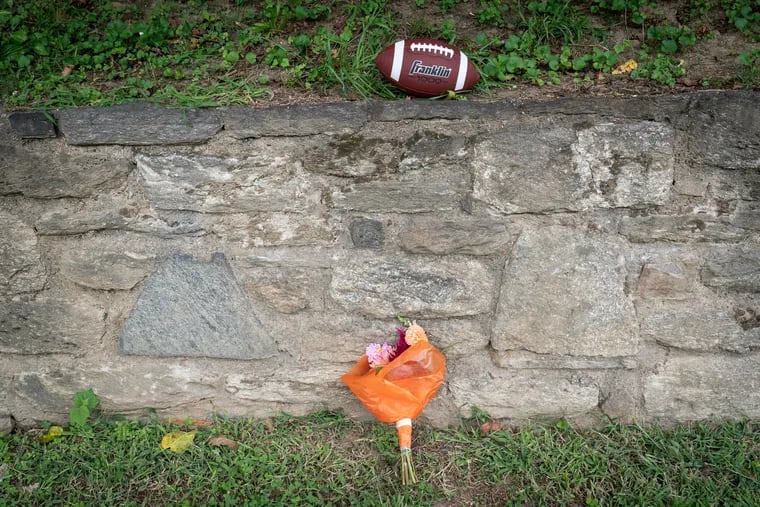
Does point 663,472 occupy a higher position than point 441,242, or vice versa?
point 441,242

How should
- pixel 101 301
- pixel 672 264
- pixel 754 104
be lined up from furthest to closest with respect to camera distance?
pixel 101 301, pixel 672 264, pixel 754 104

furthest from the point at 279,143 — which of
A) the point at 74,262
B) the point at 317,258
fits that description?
the point at 74,262

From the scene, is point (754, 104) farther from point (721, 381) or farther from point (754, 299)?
point (721, 381)

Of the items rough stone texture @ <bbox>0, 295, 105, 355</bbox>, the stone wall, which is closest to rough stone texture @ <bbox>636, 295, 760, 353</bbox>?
the stone wall

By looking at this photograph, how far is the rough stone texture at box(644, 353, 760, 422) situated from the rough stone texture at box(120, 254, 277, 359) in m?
1.50

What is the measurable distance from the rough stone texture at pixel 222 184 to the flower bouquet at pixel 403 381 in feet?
2.05

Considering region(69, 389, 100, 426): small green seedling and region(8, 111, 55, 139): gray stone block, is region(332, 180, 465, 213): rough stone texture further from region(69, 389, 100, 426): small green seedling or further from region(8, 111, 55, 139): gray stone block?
region(69, 389, 100, 426): small green seedling

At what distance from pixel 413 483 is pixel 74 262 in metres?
1.48

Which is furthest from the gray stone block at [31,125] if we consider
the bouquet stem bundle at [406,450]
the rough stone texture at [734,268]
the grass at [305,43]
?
the rough stone texture at [734,268]

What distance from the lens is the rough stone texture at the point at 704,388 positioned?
2490mm

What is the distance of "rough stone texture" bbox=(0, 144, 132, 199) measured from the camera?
2305mm

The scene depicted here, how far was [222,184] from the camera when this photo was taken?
2299mm

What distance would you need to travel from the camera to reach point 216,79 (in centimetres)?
251

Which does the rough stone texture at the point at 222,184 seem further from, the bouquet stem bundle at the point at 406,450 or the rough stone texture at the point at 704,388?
the rough stone texture at the point at 704,388
